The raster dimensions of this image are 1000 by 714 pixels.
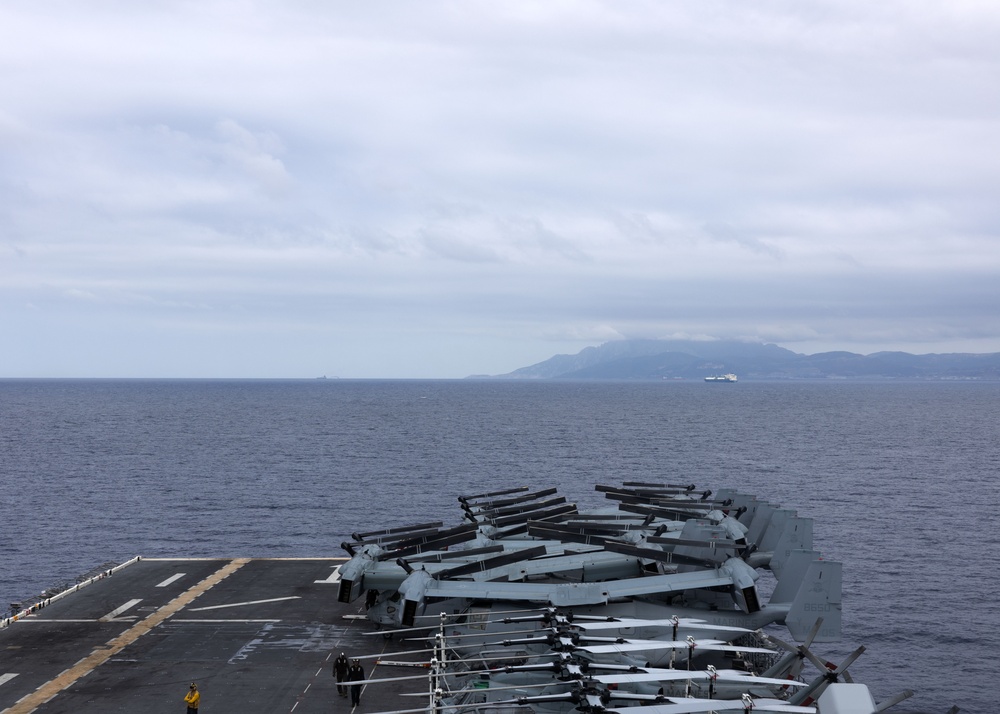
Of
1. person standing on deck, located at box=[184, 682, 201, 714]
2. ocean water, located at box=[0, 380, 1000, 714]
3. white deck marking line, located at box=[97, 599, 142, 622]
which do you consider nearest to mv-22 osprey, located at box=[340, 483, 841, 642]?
person standing on deck, located at box=[184, 682, 201, 714]

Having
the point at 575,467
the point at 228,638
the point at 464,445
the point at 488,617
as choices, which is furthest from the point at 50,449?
the point at 488,617

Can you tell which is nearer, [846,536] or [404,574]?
[404,574]

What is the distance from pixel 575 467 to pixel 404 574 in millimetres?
87855

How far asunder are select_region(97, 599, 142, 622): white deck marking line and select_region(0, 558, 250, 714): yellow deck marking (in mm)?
1864

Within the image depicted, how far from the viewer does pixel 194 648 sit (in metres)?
42.1

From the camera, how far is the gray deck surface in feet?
116

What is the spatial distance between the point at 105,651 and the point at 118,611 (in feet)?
25.7

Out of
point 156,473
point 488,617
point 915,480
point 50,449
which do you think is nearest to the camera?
point 488,617

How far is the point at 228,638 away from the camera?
43.8m

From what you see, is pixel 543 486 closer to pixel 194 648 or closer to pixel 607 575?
pixel 607 575

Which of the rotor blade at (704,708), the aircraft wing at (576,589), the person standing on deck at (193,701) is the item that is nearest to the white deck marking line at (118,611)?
the person standing on deck at (193,701)

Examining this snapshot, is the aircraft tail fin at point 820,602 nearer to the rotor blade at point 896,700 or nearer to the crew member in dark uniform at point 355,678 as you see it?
the rotor blade at point 896,700

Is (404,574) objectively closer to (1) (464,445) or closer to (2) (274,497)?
(2) (274,497)

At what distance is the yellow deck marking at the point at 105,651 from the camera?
115ft
